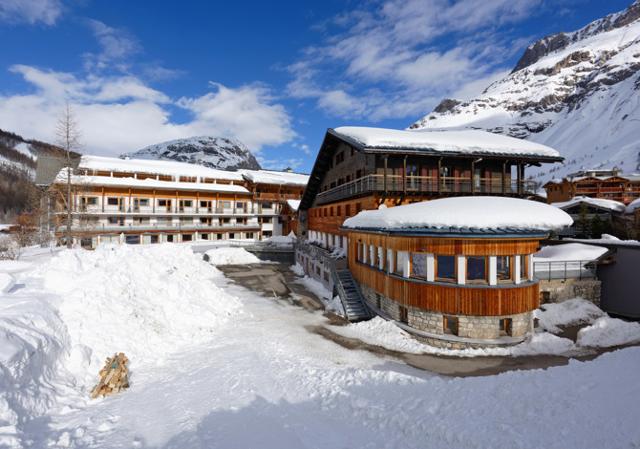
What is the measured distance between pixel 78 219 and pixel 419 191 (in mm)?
39451

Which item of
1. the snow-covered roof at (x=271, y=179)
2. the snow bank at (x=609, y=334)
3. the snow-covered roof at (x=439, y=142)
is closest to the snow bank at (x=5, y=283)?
the snow-covered roof at (x=439, y=142)

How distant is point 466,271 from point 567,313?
38.0 feet

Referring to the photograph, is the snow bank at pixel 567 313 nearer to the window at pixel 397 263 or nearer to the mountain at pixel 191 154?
the window at pixel 397 263

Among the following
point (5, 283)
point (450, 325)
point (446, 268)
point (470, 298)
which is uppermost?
point (5, 283)

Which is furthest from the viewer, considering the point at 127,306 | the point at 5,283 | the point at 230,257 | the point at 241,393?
the point at 230,257

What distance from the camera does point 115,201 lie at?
44.3 meters

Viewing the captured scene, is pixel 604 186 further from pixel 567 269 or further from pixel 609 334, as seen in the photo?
pixel 609 334

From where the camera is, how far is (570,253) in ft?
78.9

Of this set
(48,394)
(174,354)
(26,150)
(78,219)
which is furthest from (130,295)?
(26,150)

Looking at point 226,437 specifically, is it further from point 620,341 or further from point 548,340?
point 620,341

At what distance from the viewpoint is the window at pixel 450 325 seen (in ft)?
49.0

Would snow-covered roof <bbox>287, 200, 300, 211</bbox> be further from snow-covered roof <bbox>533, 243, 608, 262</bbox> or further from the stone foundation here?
the stone foundation

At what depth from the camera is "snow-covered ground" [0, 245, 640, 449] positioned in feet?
22.8

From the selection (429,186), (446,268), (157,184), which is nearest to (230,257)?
(157,184)
